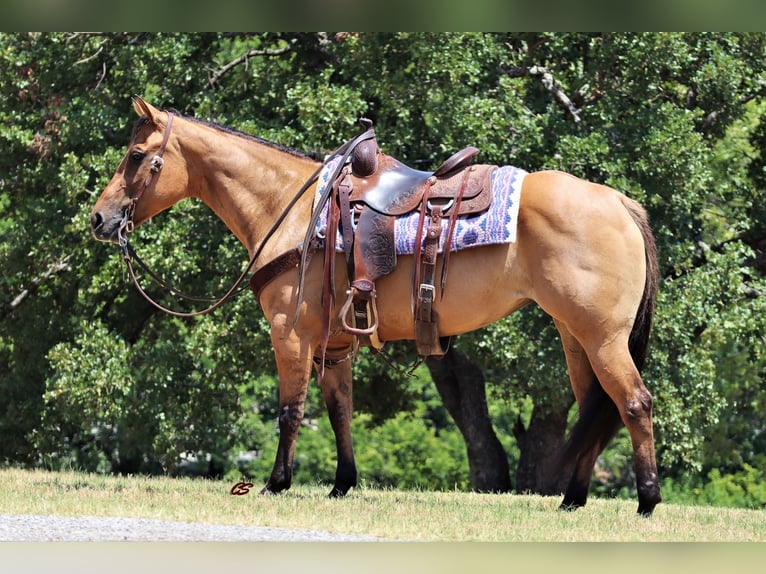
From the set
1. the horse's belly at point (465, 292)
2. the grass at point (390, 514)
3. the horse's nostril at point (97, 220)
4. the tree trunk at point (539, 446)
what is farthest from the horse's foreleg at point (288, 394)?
the tree trunk at point (539, 446)

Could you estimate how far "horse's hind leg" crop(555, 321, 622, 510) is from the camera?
23.9ft

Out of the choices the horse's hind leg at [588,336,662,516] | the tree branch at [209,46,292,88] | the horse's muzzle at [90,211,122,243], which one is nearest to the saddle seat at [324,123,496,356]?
the horse's hind leg at [588,336,662,516]

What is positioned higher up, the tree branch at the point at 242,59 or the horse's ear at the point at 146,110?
the tree branch at the point at 242,59

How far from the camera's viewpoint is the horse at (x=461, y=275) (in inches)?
274

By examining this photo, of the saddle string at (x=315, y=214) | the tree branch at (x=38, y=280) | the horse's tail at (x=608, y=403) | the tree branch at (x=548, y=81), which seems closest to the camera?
the horse's tail at (x=608, y=403)

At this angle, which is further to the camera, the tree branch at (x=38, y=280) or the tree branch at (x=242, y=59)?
the tree branch at (x=38, y=280)

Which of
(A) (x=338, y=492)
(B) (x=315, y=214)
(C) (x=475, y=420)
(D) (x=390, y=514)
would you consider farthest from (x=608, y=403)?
(C) (x=475, y=420)

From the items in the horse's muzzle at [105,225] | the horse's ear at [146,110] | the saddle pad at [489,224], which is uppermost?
the horse's ear at [146,110]

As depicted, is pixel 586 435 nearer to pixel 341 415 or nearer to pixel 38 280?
pixel 341 415

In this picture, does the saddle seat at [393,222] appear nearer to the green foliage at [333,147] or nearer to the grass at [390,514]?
the grass at [390,514]

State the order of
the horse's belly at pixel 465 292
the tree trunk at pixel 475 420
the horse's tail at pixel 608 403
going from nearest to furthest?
the horse's belly at pixel 465 292
the horse's tail at pixel 608 403
the tree trunk at pixel 475 420

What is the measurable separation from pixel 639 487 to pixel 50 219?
8754 millimetres

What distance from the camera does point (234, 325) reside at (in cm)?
1183
